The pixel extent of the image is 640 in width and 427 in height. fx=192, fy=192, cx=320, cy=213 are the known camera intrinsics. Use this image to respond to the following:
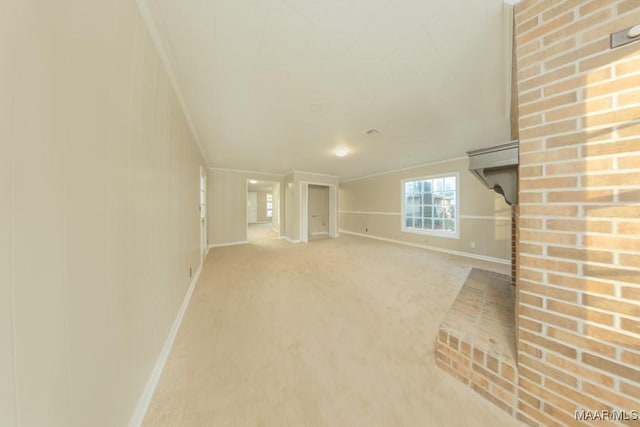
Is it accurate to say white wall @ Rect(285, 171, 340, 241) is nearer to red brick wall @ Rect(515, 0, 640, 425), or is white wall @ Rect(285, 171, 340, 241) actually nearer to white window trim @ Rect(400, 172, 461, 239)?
white window trim @ Rect(400, 172, 461, 239)

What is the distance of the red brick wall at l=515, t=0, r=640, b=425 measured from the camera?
0.81m

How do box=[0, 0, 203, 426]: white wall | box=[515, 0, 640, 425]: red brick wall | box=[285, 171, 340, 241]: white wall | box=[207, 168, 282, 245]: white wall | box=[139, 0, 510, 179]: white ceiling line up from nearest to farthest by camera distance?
box=[0, 0, 203, 426]: white wall
box=[515, 0, 640, 425]: red brick wall
box=[139, 0, 510, 179]: white ceiling
box=[207, 168, 282, 245]: white wall
box=[285, 171, 340, 241]: white wall

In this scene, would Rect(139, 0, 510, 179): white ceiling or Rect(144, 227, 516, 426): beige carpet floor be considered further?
Rect(139, 0, 510, 179): white ceiling

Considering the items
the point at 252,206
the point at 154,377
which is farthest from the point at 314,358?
the point at 252,206

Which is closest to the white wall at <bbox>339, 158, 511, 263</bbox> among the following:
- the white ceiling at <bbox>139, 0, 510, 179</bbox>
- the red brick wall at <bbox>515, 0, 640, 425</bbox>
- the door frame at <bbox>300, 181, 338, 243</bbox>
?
the door frame at <bbox>300, 181, 338, 243</bbox>

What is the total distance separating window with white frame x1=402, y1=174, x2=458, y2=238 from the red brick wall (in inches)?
154

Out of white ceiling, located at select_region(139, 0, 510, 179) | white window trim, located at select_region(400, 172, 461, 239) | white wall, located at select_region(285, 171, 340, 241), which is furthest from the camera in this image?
white wall, located at select_region(285, 171, 340, 241)

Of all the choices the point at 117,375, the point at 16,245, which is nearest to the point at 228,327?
the point at 117,375

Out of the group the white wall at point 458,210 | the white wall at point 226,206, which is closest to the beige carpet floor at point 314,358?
the white wall at point 458,210

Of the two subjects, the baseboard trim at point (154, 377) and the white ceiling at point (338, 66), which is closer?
the baseboard trim at point (154, 377)

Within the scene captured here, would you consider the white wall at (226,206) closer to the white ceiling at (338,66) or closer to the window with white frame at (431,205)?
the white ceiling at (338,66)

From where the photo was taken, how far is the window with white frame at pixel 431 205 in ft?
14.8

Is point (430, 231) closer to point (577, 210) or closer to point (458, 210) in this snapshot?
point (458, 210)

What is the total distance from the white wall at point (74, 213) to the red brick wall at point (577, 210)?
194 centimetres
